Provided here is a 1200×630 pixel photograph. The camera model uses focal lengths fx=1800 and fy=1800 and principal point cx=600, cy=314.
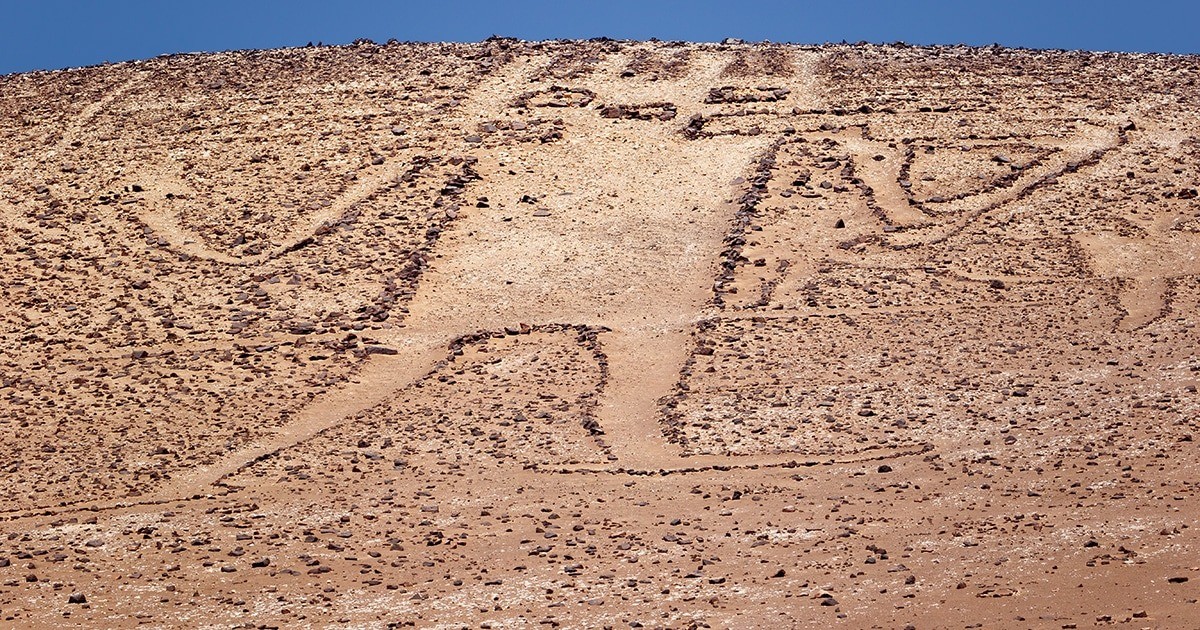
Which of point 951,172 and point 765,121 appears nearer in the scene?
point 951,172

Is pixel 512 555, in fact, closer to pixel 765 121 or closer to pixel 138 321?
pixel 138 321

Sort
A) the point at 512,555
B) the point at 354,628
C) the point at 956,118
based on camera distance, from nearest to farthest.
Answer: the point at 354,628 → the point at 512,555 → the point at 956,118

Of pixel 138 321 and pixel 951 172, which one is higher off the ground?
pixel 951 172

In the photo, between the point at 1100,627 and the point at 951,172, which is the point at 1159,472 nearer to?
the point at 1100,627

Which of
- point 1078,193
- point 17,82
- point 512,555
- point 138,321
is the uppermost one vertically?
point 17,82

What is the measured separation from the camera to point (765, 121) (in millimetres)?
25094

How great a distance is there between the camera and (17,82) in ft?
94.0

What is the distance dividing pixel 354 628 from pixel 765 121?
1446 centimetres

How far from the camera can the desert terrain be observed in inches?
504

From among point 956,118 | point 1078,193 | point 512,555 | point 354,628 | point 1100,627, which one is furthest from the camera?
point 956,118

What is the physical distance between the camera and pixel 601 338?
62.1 ft

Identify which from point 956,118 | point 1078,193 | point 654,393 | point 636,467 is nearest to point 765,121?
point 956,118

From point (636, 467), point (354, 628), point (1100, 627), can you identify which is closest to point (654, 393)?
point (636, 467)

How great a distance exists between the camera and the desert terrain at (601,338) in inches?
504
